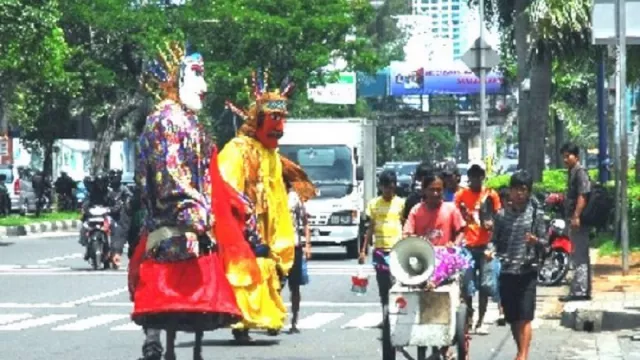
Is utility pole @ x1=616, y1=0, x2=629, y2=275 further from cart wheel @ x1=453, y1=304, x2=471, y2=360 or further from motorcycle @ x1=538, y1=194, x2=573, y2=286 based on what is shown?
cart wheel @ x1=453, y1=304, x2=471, y2=360

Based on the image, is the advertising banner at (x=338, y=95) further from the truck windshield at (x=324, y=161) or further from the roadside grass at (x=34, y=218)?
the truck windshield at (x=324, y=161)

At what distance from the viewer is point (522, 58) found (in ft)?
127

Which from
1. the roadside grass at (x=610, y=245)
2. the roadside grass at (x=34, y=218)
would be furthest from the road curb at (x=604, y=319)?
the roadside grass at (x=34, y=218)

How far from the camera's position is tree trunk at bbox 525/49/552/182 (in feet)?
124

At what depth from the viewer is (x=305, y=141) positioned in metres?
33.9

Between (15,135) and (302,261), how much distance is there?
→ 47.7 metres

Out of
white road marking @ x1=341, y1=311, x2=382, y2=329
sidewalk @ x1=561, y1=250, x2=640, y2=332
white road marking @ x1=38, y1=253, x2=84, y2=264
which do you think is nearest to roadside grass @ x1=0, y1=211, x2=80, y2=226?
white road marking @ x1=38, y1=253, x2=84, y2=264

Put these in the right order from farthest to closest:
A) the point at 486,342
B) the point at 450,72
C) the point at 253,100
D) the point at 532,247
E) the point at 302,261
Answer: the point at 450,72, the point at 302,261, the point at 486,342, the point at 253,100, the point at 532,247

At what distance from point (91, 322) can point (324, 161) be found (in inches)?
554

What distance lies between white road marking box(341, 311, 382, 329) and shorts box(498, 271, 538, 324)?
5.18m

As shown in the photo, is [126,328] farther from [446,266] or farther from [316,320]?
[446,266]

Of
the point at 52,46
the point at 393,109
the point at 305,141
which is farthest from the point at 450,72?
the point at 305,141

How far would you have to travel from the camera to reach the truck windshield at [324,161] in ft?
110

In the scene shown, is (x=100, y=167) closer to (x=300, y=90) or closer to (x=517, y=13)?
(x=300, y=90)
